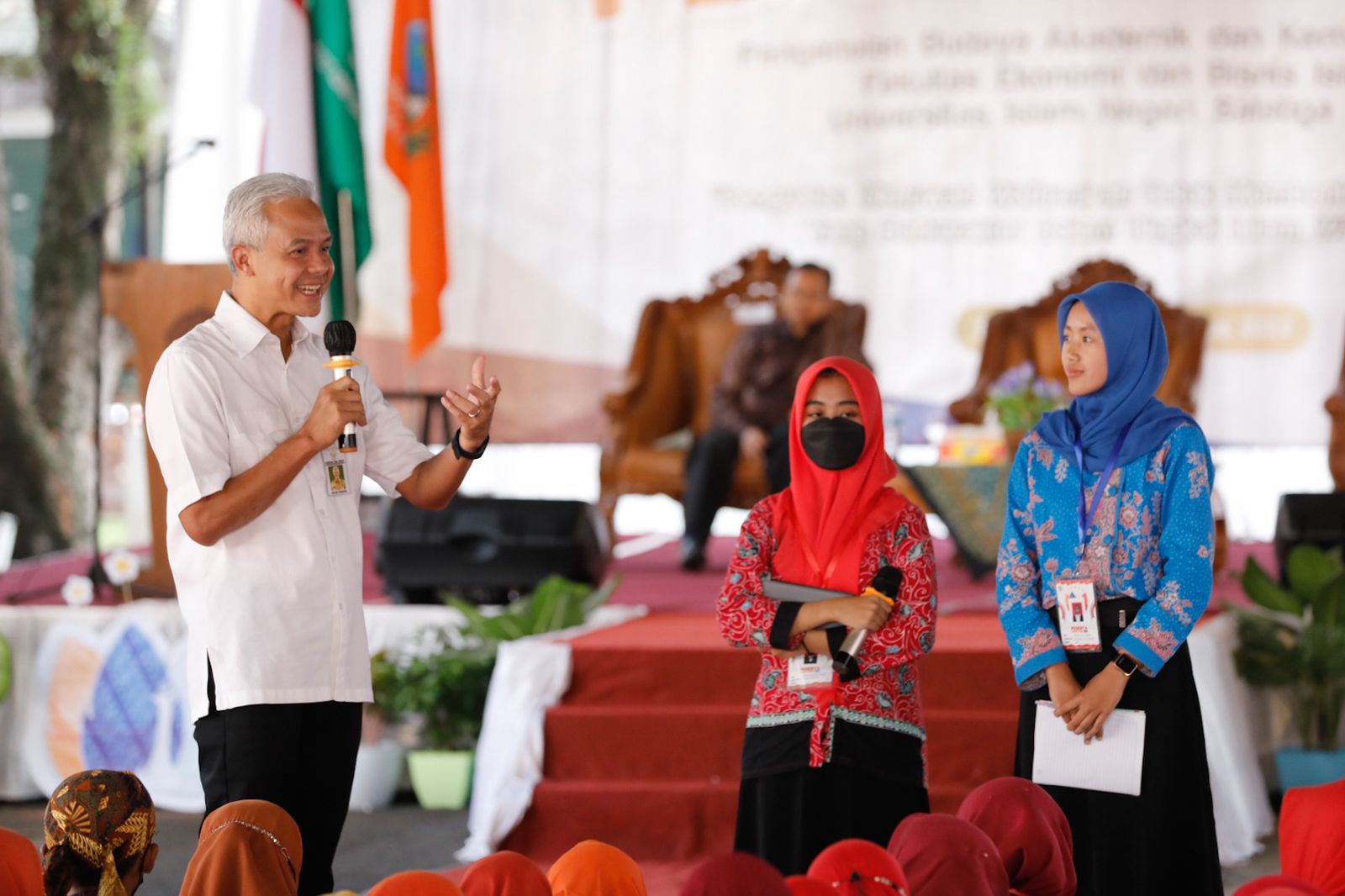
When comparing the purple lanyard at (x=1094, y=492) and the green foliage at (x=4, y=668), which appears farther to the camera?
the green foliage at (x=4, y=668)

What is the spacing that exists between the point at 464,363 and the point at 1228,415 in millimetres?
3825

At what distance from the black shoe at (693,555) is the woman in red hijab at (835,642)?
3.41 meters

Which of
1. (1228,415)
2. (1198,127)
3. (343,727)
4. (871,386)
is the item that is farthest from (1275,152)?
(343,727)

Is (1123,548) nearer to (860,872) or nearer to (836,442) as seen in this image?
(836,442)

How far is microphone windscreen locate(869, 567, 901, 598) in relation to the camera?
7.54 feet

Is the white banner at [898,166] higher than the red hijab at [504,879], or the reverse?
the white banner at [898,166]

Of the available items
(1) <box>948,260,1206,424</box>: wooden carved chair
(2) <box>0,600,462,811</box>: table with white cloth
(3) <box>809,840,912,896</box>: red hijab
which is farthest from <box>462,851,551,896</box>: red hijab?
(1) <box>948,260,1206,424</box>: wooden carved chair

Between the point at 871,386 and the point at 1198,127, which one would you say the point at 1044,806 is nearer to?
the point at 871,386

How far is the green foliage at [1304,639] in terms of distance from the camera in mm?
3912

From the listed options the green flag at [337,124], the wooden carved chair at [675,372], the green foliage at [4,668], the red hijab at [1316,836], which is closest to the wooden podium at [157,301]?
Result: the green foliage at [4,668]

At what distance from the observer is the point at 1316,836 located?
2.00 meters

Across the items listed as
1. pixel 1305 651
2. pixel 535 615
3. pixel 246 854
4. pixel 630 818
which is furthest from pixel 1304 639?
pixel 246 854

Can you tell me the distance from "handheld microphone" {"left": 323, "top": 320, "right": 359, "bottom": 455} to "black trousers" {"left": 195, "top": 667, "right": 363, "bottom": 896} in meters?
0.36

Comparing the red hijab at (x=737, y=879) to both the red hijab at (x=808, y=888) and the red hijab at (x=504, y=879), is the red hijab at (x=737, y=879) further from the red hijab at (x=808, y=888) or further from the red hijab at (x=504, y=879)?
the red hijab at (x=504, y=879)
